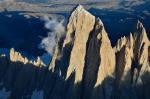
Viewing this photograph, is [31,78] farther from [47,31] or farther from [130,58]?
[47,31]

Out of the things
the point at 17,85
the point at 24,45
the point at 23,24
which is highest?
the point at 17,85

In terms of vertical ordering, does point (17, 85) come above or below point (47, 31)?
above

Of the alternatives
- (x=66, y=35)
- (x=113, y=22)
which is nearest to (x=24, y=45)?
(x=113, y=22)

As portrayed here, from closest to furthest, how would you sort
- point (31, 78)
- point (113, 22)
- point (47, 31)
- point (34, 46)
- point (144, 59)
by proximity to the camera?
point (144, 59)
point (31, 78)
point (34, 46)
point (47, 31)
point (113, 22)

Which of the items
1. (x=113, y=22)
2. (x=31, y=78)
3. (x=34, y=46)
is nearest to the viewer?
(x=31, y=78)

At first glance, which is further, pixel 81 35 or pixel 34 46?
pixel 34 46

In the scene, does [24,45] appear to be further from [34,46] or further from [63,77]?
[63,77]
